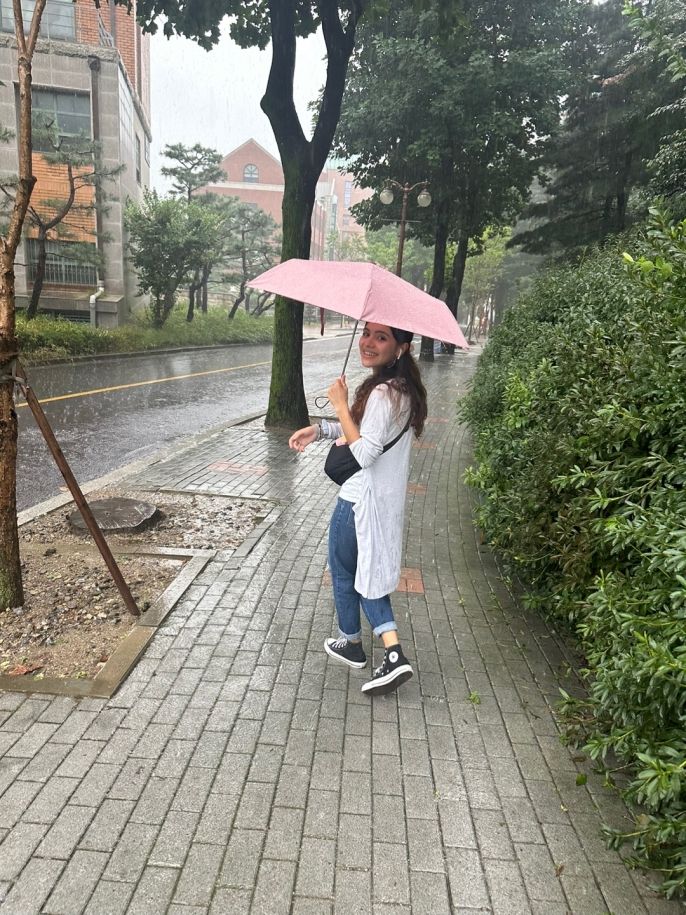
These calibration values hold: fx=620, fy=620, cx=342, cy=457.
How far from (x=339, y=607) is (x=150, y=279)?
25305 mm

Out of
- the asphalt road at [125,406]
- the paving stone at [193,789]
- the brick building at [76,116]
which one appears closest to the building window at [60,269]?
the brick building at [76,116]

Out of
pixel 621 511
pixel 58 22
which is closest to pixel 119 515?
pixel 621 511

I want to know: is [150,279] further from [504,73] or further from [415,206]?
[504,73]

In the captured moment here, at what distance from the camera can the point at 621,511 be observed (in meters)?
2.50

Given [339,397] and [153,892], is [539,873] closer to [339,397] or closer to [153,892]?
[153,892]

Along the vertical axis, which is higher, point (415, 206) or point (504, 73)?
point (504, 73)

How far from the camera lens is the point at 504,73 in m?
18.6

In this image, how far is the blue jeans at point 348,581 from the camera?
324cm

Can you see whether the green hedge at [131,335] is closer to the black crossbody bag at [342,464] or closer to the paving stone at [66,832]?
the black crossbody bag at [342,464]

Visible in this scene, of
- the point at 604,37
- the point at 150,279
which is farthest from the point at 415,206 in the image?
the point at 150,279

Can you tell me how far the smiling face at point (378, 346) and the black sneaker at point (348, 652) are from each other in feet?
5.16

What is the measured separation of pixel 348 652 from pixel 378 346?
1700mm

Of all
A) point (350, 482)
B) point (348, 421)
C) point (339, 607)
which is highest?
point (348, 421)

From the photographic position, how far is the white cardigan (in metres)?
2.95
